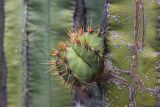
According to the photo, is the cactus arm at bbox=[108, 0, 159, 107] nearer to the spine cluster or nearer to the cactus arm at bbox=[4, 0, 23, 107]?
the spine cluster

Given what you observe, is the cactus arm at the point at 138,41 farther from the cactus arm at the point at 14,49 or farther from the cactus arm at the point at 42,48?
the cactus arm at the point at 14,49

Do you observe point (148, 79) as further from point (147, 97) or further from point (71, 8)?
point (71, 8)

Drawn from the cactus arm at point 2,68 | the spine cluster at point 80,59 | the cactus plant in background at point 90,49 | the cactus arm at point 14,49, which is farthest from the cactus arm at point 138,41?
the cactus arm at point 2,68

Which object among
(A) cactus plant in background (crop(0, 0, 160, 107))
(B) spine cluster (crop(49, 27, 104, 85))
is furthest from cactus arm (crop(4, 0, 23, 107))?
(B) spine cluster (crop(49, 27, 104, 85))

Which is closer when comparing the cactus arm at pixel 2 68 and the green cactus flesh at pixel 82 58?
the green cactus flesh at pixel 82 58

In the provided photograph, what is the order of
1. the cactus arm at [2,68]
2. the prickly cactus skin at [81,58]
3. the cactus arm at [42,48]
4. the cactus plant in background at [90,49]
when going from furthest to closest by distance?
the cactus arm at [2,68] → the cactus arm at [42,48] → the cactus plant in background at [90,49] → the prickly cactus skin at [81,58]

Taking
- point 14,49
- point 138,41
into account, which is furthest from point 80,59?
point 14,49

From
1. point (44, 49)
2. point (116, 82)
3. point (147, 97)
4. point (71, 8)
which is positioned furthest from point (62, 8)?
point (147, 97)
